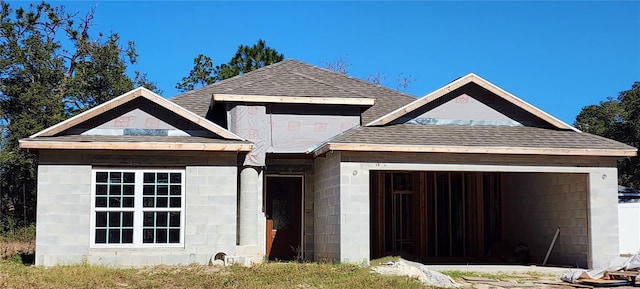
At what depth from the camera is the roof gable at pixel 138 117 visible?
1658 cm

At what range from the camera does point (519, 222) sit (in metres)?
20.7

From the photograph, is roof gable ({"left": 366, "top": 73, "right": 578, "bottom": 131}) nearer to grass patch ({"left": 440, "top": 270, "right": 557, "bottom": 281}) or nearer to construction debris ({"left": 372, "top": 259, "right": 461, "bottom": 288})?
grass patch ({"left": 440, "top": 270, "right": 557, "bottom": 281})

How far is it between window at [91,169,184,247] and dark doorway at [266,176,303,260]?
13.1 ft

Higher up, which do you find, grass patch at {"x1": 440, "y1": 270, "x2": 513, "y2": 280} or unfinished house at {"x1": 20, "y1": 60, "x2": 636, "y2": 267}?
unfinished house at {"x1": 20, "y1": 60, "x2": 636, "y2": 267}

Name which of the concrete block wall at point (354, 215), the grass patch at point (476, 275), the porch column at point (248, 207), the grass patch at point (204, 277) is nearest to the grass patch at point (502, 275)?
the grass patch at point (476, 275)

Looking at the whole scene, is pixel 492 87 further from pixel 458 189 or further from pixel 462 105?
pixel 458 189

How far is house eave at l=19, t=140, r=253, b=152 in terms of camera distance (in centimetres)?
1566

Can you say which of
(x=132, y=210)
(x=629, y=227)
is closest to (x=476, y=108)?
(x=132, y=210)

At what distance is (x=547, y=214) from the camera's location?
19.2m

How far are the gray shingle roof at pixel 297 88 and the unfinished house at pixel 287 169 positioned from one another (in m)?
0.09

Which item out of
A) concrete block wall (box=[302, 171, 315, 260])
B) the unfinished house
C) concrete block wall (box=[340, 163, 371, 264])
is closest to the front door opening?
the unfinished house

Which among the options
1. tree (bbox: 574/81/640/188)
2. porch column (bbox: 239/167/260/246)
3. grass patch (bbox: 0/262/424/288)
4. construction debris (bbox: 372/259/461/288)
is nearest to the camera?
grass patch (bbox: 0/262/424/288)

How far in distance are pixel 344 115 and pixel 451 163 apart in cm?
338

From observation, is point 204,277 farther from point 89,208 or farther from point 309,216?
point 309,216
